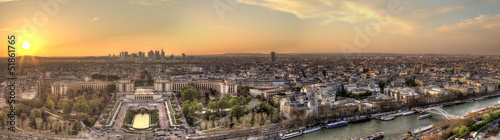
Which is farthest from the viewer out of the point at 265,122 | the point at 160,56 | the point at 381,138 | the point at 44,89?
the point at 160,56

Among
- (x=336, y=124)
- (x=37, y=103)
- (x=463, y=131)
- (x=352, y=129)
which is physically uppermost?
(x=37, y=103)

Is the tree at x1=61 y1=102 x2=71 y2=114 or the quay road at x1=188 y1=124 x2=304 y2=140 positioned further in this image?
the tree at x1=61 y1=102 x2=71 y2=114

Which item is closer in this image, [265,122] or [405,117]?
[265,122]

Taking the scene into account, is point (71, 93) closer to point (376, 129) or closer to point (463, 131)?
point (376, 129)

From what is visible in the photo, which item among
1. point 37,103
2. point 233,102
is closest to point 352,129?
point 233,102

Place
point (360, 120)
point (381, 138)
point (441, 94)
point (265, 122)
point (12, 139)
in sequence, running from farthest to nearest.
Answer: point (441, 94) → point (360, 120) → point (265, 122) → point (381, 138) → point (12, 139)

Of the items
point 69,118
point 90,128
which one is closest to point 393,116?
point 90,128

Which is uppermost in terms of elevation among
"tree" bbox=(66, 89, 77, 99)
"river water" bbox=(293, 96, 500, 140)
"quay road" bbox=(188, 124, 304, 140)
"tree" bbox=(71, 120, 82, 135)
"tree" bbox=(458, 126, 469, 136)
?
"tree" bbox=(66, 89, 77, 99)

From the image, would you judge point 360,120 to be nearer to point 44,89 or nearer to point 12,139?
point 12,139

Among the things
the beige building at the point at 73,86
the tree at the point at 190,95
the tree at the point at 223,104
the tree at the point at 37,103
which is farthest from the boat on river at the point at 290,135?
the beige building at the point at 73,86

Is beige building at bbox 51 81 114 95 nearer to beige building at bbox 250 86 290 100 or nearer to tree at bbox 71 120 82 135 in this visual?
tree at bbox 71 120 82 135

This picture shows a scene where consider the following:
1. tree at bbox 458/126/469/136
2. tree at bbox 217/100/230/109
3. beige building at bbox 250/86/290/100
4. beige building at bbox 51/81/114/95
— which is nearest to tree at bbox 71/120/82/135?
tree at bbox 217/100/230/109
